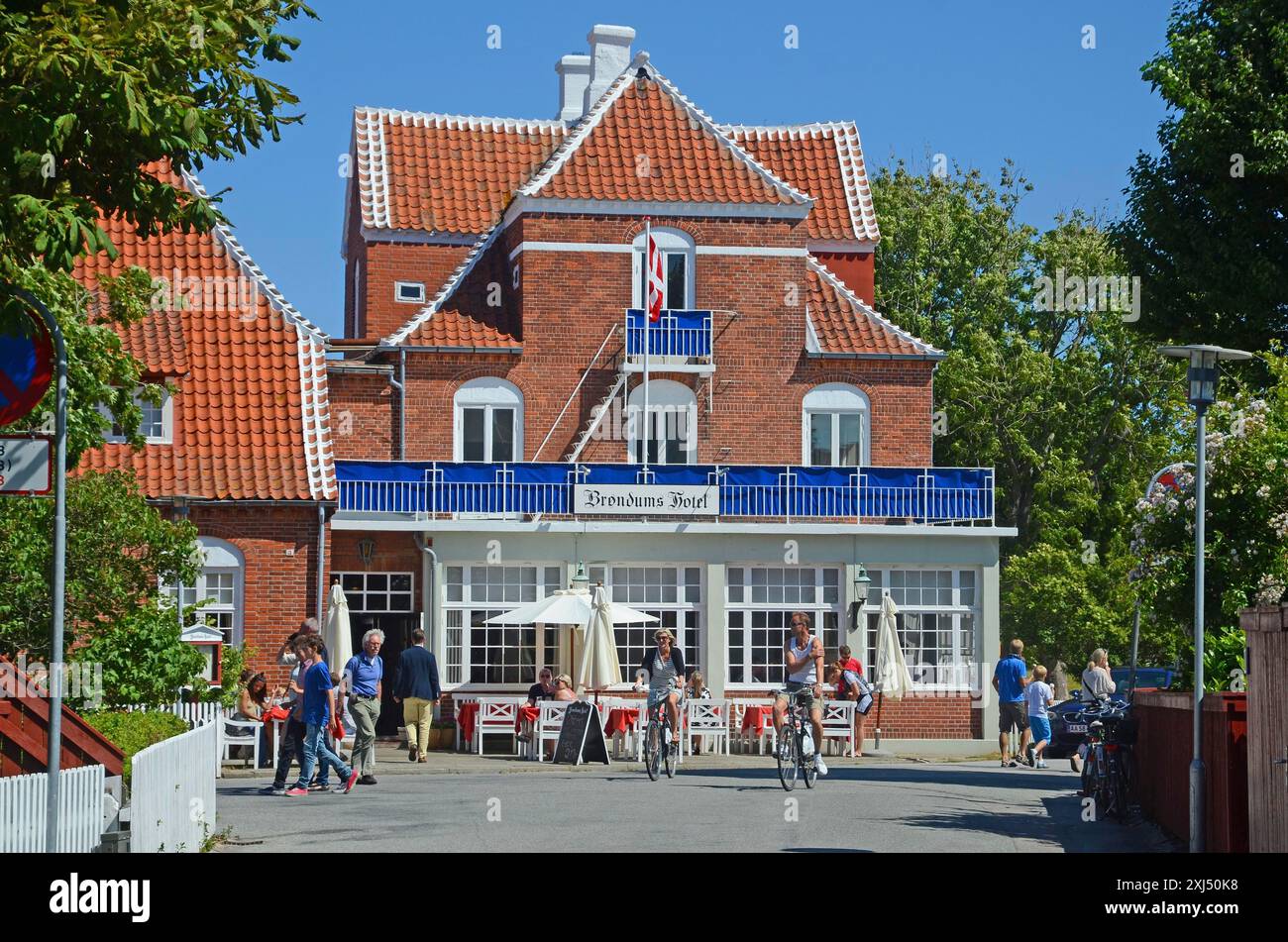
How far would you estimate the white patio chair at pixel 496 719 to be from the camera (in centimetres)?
2992

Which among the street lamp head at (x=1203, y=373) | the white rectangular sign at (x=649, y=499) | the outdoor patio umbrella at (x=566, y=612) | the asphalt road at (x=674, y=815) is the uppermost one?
the street lamp head at (x=1203, y=373)

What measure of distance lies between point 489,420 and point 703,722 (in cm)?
874

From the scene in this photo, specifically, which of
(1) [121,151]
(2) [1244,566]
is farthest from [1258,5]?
(1) [121,151]

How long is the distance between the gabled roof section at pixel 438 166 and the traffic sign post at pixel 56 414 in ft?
91.7

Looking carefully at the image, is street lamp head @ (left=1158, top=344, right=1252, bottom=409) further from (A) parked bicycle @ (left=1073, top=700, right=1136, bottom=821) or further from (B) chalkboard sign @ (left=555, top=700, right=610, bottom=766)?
(B) chalkboard sign @ (left=555, top=700, right=610, bottom=766)

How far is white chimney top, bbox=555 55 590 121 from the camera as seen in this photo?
149 ft

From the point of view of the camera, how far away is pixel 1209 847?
15.8 metres

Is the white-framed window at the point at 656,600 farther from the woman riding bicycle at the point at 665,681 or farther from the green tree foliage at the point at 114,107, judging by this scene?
the green tree foliage at the point at 114,107

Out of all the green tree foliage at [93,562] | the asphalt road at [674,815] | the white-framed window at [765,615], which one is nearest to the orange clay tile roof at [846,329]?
the white-framed window at [765,615]

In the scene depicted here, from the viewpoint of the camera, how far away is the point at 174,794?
48.5 ft

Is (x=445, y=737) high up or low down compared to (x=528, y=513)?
down
